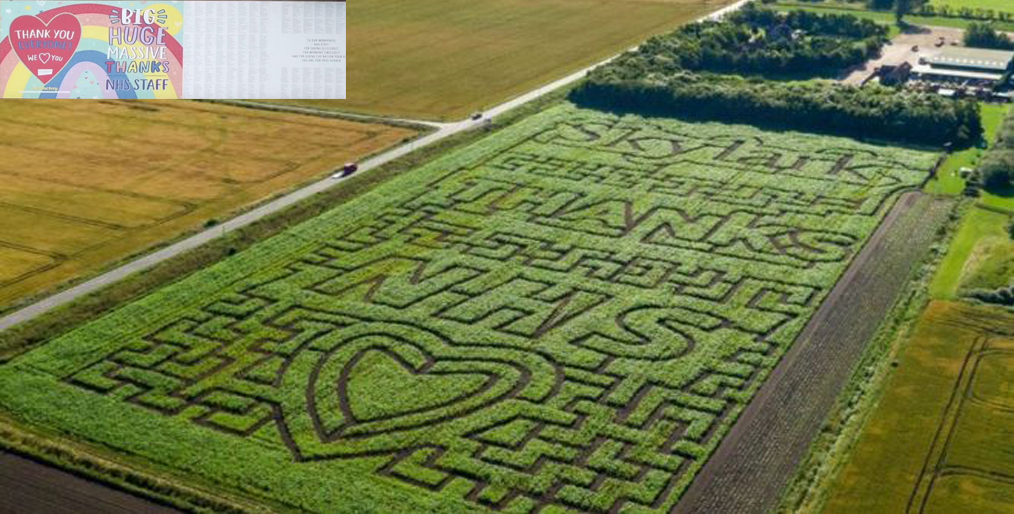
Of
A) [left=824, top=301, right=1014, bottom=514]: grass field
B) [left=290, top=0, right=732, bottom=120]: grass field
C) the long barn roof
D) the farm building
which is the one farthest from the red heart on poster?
the long barn roof

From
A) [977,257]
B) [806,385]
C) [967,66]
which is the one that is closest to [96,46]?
[806,385]

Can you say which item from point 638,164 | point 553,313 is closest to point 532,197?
point 638,164

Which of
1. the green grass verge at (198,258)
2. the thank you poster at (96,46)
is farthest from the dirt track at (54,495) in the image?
the thank you poster at (96,46)

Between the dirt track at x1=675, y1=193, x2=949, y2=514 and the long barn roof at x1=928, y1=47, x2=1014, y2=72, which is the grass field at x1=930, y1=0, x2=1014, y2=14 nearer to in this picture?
the long barn roof at x1=928, y1=47, x2=1014, y2=72

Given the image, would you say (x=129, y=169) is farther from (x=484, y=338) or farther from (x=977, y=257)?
(x=977, y=257)

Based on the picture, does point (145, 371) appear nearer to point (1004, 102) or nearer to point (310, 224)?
point (310, 224)

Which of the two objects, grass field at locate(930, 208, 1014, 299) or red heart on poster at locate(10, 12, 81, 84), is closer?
grass field at locate(930, 208, 1014, 299)

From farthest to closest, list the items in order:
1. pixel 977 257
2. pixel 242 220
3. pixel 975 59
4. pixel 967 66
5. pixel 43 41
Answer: pixel 975 59 < pixel 967 66 < pixel 43 41 < pixel 242 220 < pixel 977 257

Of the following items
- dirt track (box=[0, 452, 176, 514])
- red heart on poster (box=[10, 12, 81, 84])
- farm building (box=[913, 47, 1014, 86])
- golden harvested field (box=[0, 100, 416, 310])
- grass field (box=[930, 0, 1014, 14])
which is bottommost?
dirt track (box=[0, 452, 176, 514])
